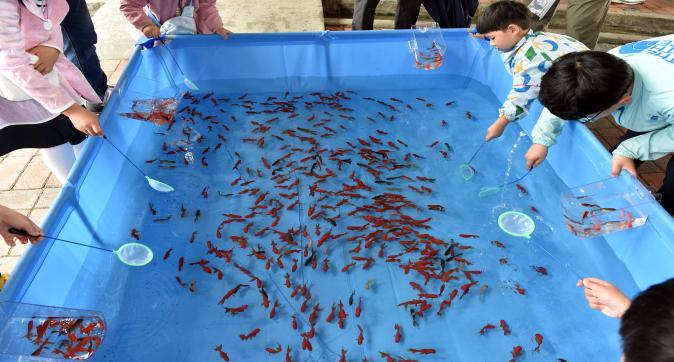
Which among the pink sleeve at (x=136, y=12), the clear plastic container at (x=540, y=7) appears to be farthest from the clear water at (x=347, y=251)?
the clear plastic container at (x=540, y=7)

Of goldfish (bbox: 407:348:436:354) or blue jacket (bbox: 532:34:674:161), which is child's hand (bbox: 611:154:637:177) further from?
goldfish (bbox: 407:348:436:354)

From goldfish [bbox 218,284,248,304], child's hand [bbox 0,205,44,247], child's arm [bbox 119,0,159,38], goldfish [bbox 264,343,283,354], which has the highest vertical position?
child's arm [bbox 119,0,159,38]

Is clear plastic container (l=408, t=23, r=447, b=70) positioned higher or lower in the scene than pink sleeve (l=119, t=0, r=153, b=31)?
lower

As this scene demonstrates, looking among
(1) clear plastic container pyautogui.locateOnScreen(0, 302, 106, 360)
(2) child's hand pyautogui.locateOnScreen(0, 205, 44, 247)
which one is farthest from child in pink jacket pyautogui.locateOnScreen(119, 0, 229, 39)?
(1) clear plastic container pyautogui.locateOnScreen(0, 302, 106, 360)

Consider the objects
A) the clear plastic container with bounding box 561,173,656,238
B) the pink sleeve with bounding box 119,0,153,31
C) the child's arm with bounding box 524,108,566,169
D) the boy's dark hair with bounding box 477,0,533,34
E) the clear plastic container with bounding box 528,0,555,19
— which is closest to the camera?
the clear plastic container with bounding box 561,173,656,238

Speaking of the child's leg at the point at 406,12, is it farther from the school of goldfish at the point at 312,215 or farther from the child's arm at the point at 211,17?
the child's arm at the point at 211,17

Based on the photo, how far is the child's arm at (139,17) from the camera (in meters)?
4.32

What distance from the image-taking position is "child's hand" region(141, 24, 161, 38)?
177 inches

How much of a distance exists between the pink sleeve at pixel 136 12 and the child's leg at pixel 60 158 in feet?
5.82

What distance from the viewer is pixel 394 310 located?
10.2ft

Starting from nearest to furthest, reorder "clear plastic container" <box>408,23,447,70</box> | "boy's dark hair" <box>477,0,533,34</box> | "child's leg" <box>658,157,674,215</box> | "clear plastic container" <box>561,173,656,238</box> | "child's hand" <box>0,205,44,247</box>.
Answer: "child's hand" <box>0,205,44,247</box>
"clear plastic container" <box>561,173,656,238</box>
"child's leg" <box>658,157,674,215</box>
"boy's dark hair" <box>477,0,533,34</box>
"clear plastic container" <box>408,23,447,70</box>

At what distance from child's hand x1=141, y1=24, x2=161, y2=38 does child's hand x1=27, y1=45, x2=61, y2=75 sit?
78.6 inches

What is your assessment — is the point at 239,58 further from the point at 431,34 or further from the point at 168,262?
the point at 168,262

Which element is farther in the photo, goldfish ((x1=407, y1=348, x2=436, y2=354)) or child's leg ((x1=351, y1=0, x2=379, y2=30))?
child's leg ((x1=351, y1=0, x2=379, y2=30))
